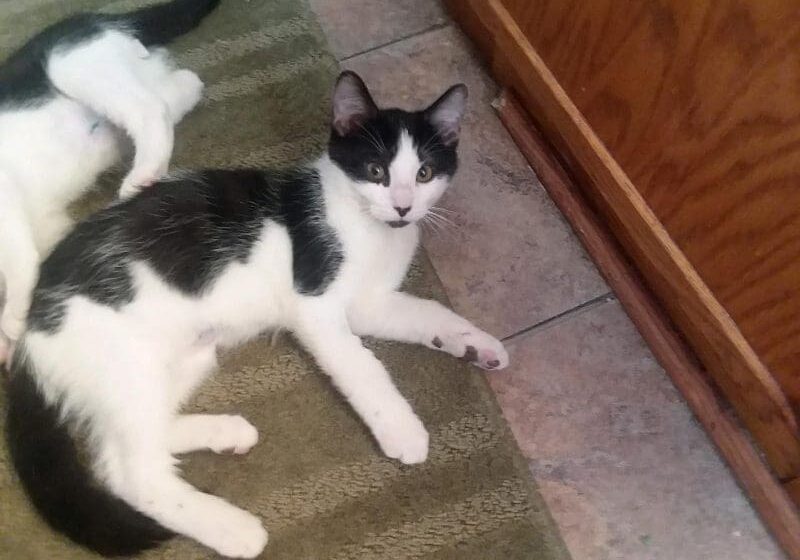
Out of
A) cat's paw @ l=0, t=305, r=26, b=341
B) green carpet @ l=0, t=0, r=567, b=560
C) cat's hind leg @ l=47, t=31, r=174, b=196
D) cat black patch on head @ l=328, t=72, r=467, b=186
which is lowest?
green carpet @ l=0, t=0, r=567, b=560

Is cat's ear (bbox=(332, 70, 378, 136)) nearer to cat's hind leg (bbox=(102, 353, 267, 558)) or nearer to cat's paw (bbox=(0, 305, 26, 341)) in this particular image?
cat's hind leg (bbox=(102, 353, 267, 558))

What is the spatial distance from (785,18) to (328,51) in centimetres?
111

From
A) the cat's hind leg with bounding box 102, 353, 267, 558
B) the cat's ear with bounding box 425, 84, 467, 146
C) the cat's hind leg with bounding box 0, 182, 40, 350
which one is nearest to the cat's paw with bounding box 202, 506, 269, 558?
the cat's hind leg with bounding box 102, 353, 267, 558

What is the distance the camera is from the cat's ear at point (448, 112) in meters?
1.23

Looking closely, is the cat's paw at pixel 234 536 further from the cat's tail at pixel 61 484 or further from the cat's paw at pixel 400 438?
the cat's paw at pixel 400 438

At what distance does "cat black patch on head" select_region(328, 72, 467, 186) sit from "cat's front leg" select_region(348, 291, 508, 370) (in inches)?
10.2

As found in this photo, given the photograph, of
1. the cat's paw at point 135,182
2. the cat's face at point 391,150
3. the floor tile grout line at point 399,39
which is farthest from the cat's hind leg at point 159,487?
the floor tile grout line at point 399,39

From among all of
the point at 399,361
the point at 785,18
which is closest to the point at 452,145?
the point at 399,361

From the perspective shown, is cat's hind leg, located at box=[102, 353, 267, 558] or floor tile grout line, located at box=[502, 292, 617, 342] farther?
floor tile grout line, located at box=[502, 292, 617, 342]

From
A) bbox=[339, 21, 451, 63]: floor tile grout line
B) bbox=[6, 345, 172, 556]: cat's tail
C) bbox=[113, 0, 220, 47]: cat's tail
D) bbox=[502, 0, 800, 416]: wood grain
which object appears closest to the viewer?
bbox=[502, 0, 800, 416]: wood grain

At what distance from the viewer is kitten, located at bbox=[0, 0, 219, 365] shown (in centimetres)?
142

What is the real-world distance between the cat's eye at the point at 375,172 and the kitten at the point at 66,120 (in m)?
0.46

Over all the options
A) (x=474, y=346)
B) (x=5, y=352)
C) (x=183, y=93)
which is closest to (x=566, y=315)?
(x=474, y=346)

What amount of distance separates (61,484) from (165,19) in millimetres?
1027
